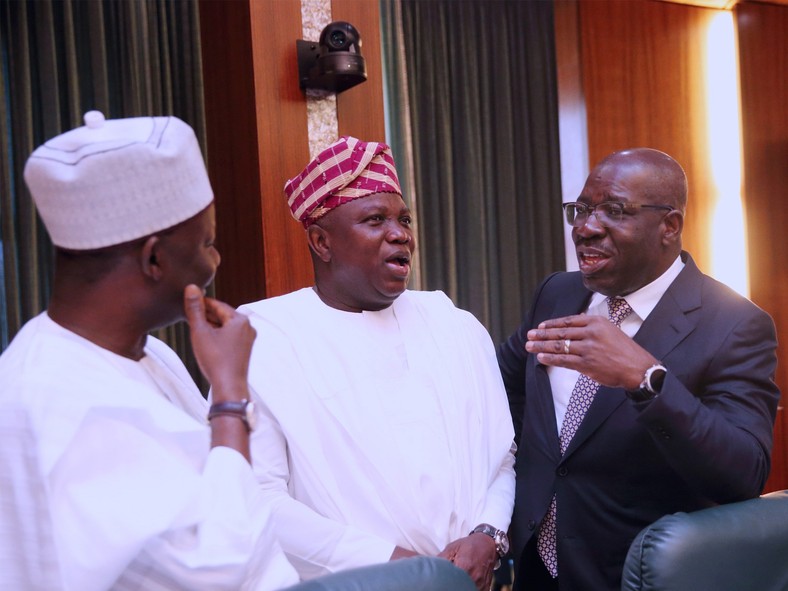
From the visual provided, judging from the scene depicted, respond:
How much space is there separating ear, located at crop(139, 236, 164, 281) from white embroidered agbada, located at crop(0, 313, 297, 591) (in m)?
0.18

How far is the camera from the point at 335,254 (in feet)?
8.11

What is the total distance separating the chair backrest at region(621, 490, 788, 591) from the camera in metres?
1.89

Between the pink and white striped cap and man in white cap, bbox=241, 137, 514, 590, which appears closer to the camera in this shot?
man in white cap, bbox=241, 137, 514, 590

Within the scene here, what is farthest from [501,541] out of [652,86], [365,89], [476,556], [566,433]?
[652,86]

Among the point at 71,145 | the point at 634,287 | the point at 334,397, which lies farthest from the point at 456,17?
the point at 71,145

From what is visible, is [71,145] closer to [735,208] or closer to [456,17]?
[456,17]

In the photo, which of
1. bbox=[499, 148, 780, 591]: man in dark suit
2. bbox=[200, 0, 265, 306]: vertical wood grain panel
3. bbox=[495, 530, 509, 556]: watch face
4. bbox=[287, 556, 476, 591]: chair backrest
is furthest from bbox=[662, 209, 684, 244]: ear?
bbox=[200, 0, 265, 306]: vertical wood grain panel

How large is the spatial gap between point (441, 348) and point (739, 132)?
17.0 ft

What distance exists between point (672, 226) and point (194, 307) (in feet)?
5.08

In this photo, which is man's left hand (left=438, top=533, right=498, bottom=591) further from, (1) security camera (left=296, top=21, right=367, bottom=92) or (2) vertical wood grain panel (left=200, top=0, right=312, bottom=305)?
(1) security camera (left=296, top=21, right=367, bottom=92)

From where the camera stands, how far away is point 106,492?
1396 mm

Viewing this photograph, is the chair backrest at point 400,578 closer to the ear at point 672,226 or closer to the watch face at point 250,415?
the watch face at point 250,415

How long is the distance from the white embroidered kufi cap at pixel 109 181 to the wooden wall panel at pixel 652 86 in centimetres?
547

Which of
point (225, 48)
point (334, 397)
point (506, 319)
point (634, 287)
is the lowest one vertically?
point (506, 319)
